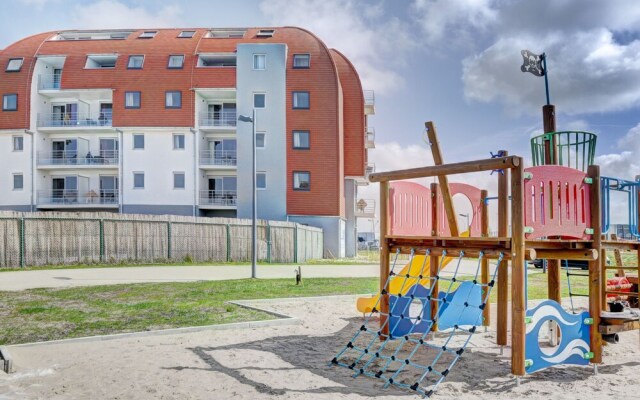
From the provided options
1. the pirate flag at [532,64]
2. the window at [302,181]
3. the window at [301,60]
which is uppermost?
the window at [301,60]

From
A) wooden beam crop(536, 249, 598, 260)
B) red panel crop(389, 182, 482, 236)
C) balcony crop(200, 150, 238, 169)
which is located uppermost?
balcony crop(200, 150, 238, 169)

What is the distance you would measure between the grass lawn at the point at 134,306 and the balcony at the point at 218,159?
28.4 metres

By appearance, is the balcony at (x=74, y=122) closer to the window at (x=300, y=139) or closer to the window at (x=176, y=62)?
the window at (x=176, y=62)

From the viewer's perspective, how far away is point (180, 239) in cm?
3120

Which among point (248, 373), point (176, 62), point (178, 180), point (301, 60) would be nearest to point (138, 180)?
point (178, 180)

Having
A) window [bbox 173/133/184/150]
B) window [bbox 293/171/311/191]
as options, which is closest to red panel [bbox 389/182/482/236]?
window [bbox 293/171/311/191]

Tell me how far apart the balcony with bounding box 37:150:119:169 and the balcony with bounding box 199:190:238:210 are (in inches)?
303

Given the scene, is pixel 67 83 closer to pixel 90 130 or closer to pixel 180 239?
pixel 90 130

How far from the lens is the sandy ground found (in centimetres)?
615

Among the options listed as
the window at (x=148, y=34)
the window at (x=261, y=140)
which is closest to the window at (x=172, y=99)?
the window at (x=261, y=140)

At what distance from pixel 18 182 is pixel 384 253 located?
45.7 metres

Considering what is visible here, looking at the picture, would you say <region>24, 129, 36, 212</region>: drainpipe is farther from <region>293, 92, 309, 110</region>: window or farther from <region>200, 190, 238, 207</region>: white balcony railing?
<region>293, 92, 309, 110</region>: window

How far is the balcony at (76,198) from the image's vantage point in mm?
46406

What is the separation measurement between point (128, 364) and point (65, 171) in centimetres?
4481
